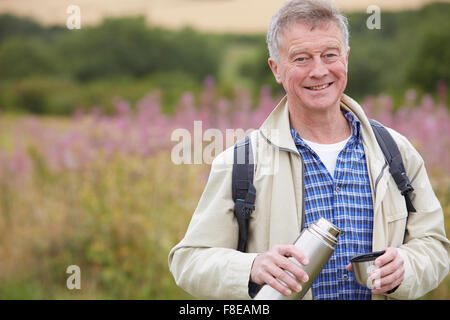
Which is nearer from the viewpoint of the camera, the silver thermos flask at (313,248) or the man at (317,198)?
the silver thermos flask at (313,248)

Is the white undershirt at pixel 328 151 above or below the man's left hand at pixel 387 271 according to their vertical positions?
above

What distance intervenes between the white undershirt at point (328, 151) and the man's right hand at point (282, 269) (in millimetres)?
475

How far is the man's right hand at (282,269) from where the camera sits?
1607mm

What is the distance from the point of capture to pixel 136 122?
218 inches

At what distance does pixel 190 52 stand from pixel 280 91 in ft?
5.08

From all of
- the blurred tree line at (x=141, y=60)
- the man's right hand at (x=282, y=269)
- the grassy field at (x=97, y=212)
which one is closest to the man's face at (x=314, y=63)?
the man's right hand at (x=282, y=269)

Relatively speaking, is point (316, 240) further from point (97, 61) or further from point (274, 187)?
point (97, 61)

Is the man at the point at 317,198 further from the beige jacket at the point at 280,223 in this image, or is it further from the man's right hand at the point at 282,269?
the man's right hand at the point at 282,269

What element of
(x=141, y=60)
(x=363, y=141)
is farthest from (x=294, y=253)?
(x=141, y=60)

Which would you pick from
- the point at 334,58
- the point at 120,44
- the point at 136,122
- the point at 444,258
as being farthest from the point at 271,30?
the point at 120,44

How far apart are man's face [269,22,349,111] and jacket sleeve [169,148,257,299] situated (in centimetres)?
37

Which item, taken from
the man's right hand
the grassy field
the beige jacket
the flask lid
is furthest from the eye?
the grassy field

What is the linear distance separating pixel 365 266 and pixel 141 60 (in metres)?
6.68

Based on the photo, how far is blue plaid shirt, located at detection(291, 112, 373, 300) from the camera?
75.4 inches
